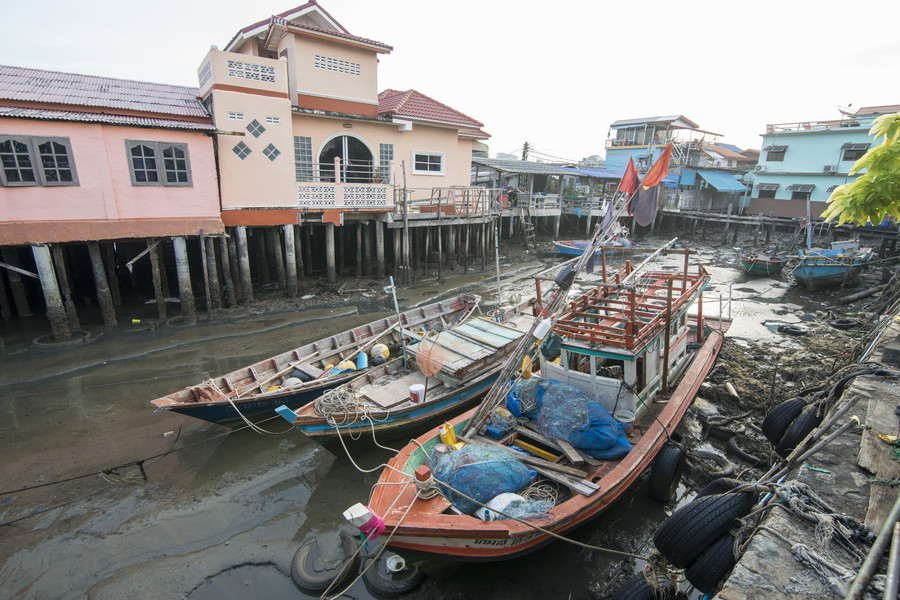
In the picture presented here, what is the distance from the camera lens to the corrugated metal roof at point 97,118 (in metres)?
11.2

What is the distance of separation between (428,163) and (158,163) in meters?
11.5

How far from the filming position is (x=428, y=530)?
16.0ft

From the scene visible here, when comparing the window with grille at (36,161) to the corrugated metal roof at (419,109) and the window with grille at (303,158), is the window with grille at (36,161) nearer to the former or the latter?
the window with grille at (303,158)

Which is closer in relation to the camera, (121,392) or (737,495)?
(737,495)

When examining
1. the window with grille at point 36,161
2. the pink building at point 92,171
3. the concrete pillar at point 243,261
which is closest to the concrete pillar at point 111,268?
the pink building at point 92,171

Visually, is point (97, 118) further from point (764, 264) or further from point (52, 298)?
point (764, 264)

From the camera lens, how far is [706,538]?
12.1 ft

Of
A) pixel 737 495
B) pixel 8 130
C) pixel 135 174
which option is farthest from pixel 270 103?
pixel 737 495

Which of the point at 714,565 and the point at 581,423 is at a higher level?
the point at 714,565

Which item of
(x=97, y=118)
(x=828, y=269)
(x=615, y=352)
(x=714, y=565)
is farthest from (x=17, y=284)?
(x=828, y=269)

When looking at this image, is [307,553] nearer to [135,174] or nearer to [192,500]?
[192,500]

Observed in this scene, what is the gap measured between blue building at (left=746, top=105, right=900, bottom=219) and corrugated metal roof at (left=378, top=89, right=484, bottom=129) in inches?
1021

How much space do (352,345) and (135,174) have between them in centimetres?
889

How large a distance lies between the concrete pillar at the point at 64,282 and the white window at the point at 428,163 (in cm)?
1362
